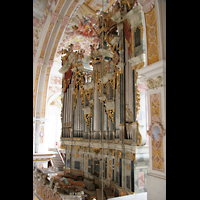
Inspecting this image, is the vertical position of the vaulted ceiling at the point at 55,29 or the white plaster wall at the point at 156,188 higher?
the vaulted ceiling at the point at 55,29

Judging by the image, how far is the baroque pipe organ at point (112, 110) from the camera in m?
4.63

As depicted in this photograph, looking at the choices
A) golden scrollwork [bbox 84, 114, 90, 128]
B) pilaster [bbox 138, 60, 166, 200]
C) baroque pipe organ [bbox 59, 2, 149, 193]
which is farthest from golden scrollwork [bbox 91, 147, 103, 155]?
pilaster [bbox 138, 60, 166, 200]

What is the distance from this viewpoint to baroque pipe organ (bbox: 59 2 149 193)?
4629 millimetres

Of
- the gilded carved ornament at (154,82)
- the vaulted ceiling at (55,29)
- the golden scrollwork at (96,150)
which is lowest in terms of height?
the golden scrollwork at (96,150)

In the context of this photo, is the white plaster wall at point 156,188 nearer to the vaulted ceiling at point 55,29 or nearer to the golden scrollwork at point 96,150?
the golden scrollwork at point 96,150

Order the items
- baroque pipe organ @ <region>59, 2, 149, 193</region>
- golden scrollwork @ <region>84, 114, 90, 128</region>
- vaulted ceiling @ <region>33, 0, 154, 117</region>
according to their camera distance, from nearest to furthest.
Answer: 1. baroque pipe organ @ <region>59, 2, 149, 193</region>
2. golden scrollwork @ <region>84, 114, 90, 128</region>
3. vaulted ceiling @ <region>33, 0, 154, 117</region>

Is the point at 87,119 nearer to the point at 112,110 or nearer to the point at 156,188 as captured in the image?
the point at 112,110

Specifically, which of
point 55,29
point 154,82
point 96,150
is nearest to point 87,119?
point 96,150

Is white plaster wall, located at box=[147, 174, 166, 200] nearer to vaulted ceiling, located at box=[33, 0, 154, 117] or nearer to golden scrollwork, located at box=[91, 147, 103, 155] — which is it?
golden scrollwork, located at box=[91, 147, 103, 155]

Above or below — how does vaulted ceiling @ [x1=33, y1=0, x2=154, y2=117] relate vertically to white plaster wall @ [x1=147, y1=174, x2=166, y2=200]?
above

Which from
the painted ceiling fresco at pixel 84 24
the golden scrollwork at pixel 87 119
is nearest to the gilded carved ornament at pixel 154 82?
the painted ceiling fresco at pixel 84 24

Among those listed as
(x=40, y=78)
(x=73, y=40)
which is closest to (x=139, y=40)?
(x=73, y=40)
